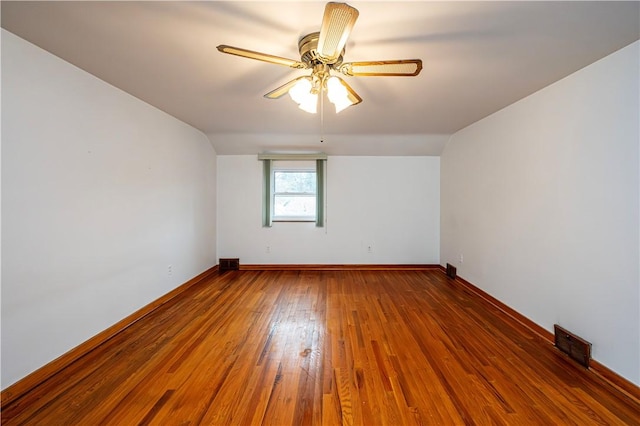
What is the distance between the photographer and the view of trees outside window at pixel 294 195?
180 inches

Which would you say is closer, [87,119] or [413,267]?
[87,119]

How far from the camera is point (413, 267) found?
4.46 meters

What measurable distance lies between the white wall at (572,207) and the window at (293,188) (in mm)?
2472

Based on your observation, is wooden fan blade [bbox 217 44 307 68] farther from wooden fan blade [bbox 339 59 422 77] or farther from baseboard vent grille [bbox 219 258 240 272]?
baseboard vent grille [bbox 219 258 240 272]

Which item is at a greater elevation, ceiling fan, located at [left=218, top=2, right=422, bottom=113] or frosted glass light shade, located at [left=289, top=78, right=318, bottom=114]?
ceiling fan, located at [left=218, top=2, right=422, bottom=113]

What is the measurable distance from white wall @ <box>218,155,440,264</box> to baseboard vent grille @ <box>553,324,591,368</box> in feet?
8.04

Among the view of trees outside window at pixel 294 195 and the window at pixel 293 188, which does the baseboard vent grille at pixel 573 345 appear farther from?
the view of trees outside window at pixel 294 195

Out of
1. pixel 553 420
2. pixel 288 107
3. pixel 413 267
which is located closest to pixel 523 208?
pixel 553 420

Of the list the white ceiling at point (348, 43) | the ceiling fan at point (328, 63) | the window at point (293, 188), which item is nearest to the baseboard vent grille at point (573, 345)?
the white ceiling at point (348, 43)

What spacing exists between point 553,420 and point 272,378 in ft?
5.50

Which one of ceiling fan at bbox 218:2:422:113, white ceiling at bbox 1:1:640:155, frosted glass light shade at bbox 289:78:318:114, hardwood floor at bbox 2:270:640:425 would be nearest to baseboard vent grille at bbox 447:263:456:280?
hardwood floor at bbox 2:270:640:425

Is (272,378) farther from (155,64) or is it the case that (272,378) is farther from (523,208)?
(523,208)

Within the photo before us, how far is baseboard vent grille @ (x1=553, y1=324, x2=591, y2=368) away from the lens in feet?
6.00

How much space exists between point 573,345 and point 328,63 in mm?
2777
